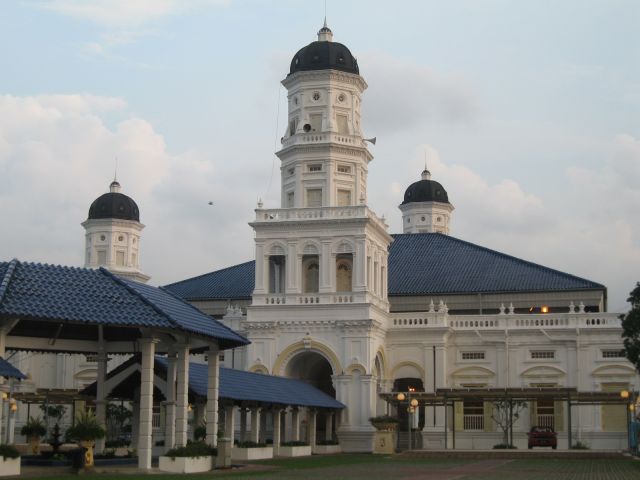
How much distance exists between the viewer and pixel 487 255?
79688mm

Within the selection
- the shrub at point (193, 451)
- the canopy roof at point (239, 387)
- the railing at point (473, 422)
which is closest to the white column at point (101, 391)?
the canopy roof at point (239, 387)

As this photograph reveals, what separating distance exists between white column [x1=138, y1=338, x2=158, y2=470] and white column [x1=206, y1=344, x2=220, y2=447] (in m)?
4.29

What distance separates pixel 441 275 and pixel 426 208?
23.1 m

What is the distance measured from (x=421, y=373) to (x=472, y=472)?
106 feet

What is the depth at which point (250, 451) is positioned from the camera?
161 feet

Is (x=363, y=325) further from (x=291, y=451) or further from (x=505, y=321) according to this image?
(x=291, y=451)

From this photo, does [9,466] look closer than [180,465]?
Yes

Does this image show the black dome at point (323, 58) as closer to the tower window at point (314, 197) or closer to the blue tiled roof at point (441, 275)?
the tower window at point (314, 197)

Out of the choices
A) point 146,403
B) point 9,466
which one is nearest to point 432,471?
point 146,403

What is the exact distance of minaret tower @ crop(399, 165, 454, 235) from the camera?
10031cm

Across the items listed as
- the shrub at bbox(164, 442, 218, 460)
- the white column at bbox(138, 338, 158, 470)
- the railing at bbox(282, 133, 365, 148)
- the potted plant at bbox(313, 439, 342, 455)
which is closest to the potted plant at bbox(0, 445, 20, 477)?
the white column at bbox(138, 338, 158, 470)

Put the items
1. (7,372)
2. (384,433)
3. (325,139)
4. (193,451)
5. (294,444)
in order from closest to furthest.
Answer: (7,372)
(193,451)
(294,444)
(384,433)
(325,139)

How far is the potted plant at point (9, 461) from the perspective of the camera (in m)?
33.7

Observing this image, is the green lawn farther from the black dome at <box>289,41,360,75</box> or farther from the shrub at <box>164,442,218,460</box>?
the black dome at <box>289,41,360,75</box>
